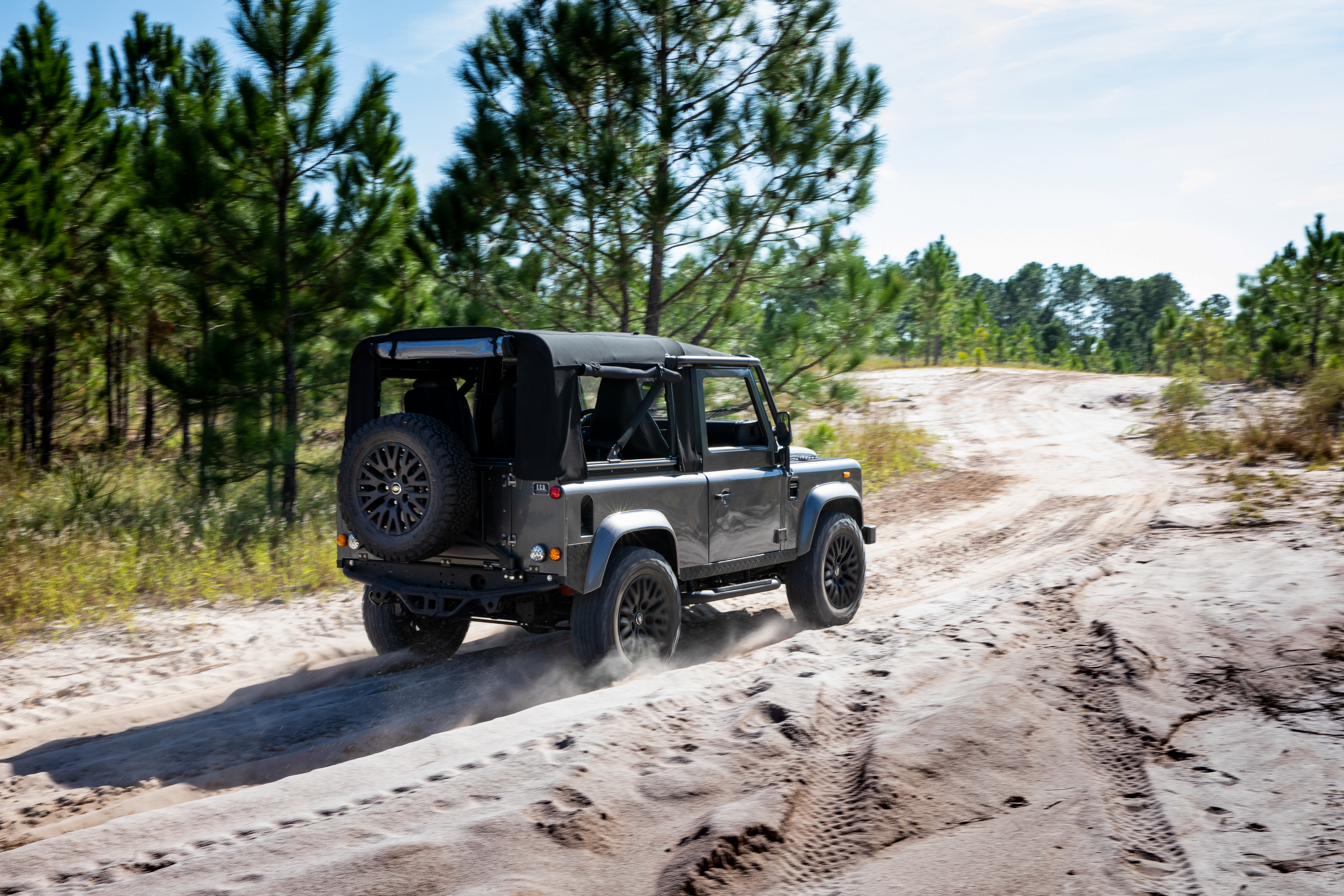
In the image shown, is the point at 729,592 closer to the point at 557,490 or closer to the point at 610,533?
the point at 610,533

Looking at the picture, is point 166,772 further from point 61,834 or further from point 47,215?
point 47,215

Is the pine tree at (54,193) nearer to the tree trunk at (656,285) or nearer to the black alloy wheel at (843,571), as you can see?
the tree trunk at (656,285)

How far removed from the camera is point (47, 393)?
565 inches

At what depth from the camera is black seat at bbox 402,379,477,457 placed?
6109 mm

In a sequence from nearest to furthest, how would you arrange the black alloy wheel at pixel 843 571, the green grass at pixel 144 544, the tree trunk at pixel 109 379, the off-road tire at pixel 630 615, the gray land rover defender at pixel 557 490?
the gray land rover defender at pixel 557 490, the off-road tire at pixel 630 615, the black alloy wheel at pixel 843 571, the green grass at pixel 144 544, the tree trunk at pixel 109 379

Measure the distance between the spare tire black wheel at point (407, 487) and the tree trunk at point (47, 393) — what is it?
1012cm

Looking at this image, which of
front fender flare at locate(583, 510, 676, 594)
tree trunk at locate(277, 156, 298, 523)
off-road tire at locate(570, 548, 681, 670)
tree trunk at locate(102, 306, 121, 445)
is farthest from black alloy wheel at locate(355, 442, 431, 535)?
tree trunk at locate(102, 306, 121, 445)

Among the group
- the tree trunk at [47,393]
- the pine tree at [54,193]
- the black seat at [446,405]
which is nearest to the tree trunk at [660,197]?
the black seat at [446,405]

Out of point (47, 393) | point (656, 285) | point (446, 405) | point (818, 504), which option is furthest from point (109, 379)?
point (818, 504)

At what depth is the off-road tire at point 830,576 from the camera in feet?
24.3

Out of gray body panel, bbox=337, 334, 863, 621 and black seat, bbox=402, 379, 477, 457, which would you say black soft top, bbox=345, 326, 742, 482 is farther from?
black seat, bbox=402, 379, 477, 457

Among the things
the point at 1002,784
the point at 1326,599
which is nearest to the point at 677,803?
the point at 1002,784

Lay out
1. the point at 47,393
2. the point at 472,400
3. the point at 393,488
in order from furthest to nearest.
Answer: the point at 47,393
the point at 472,400
the point at 393,488

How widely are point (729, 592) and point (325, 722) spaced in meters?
2.62
